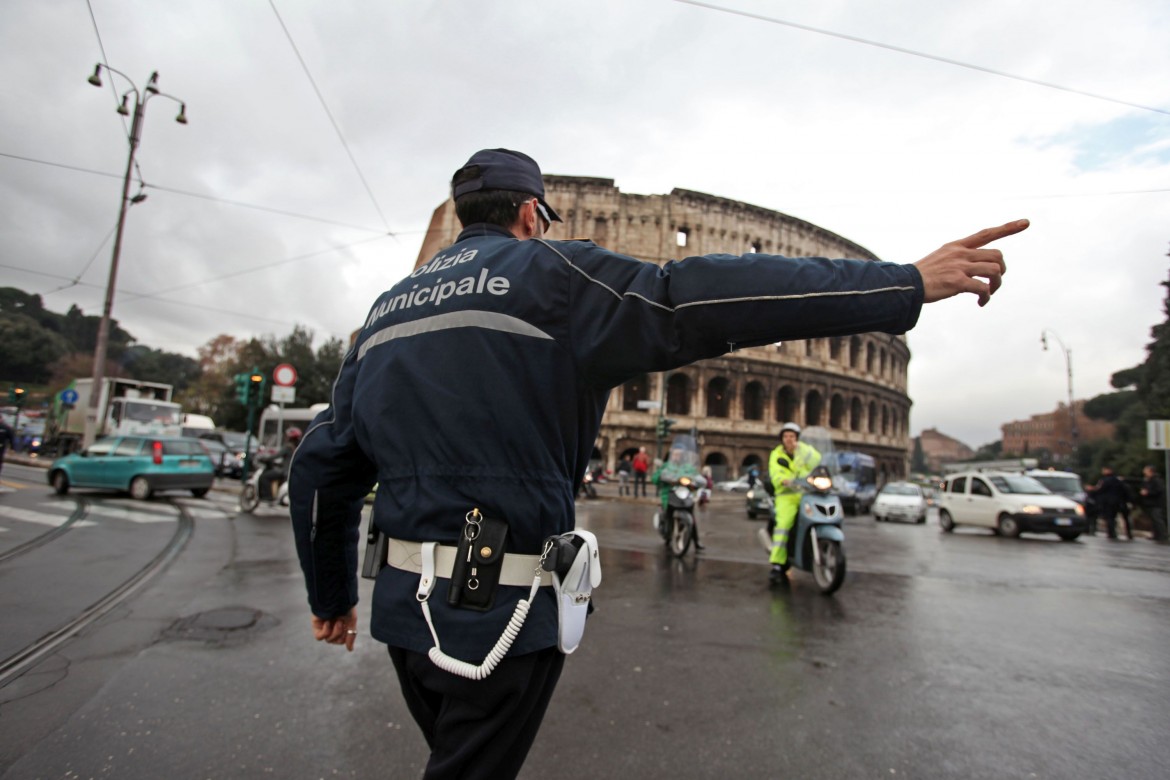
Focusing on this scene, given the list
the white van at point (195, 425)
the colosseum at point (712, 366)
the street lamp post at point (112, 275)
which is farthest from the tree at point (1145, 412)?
the white van at point (195, 425)

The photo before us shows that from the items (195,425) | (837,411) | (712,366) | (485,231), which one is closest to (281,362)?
(195,425)

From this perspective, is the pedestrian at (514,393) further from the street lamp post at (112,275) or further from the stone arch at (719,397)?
the stone arch at (719,397)

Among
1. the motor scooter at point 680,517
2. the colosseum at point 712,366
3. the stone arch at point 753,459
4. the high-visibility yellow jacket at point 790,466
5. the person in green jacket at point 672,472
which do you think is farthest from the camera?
the stone arch at point 753,459

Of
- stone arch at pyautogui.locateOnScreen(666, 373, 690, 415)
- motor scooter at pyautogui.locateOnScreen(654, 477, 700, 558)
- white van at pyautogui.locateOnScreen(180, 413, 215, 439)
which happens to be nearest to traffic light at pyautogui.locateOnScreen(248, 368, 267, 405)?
motor scooter at pyautogui.locateOnScreen(654, 477, 700, 558)

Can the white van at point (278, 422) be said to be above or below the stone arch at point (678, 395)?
below

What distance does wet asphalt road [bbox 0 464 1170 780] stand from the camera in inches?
110

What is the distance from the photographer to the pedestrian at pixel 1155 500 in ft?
54.3

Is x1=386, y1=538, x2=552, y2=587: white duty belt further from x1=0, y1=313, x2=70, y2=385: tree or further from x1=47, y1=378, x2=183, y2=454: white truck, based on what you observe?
x1=47, y1=378, x2=183, y2=454: white truck

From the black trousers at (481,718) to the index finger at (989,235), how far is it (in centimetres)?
130

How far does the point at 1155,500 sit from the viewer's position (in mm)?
16641

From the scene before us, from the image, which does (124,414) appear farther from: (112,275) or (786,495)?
(786,495)

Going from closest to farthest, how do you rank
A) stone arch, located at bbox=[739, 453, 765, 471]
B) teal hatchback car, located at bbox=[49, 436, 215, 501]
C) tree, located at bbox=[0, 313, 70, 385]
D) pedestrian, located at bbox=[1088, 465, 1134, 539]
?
tree, located at bbox=[0, 313, 70, 385] → teal hatchback car, located at bbox=[49, 436, 215, 501] → pedestrian, located at bbox=[1088, 465, 1134, 539] → stone arch, located at bbox=[739, 453, 765, 471]

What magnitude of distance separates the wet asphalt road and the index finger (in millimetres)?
2297

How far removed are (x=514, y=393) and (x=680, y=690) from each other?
2.97 metres
